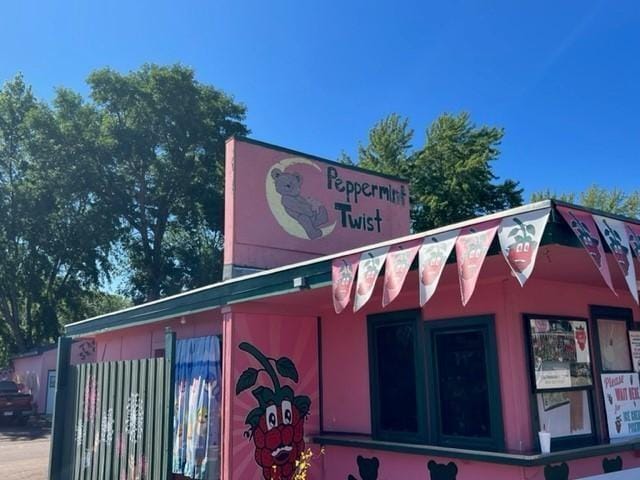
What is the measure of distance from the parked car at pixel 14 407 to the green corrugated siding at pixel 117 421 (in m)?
15.6

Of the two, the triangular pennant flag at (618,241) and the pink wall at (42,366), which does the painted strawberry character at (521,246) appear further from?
the pink wall at (42,366)

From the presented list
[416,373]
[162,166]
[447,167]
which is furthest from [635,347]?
[162,166]

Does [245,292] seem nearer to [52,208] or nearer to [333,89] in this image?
[333,89]

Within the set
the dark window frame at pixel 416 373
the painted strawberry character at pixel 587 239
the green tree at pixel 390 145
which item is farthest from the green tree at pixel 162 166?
the painted strawberry character at pixel 587 239

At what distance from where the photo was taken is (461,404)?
590 centimetres

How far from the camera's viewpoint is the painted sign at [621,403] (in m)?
6.23

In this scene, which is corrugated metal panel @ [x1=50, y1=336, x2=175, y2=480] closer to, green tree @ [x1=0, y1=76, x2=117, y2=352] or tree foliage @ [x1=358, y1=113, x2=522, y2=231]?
tree foliage @ [x1=358, y1=113, x2=522, y2=231]

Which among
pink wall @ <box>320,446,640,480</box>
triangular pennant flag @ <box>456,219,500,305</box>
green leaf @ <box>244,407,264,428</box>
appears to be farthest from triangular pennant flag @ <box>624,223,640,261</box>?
green leaf @ <box>244,407,264,428</box>

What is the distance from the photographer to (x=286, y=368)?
7.35m

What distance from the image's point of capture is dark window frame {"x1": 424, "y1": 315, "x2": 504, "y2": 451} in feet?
18.1

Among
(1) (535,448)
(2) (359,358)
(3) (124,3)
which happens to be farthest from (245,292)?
(3) (124,3)

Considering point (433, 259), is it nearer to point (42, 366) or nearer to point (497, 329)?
point (497, 329)

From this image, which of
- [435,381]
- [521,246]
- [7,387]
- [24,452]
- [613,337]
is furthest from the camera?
[7,387]

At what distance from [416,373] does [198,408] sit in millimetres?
2919
